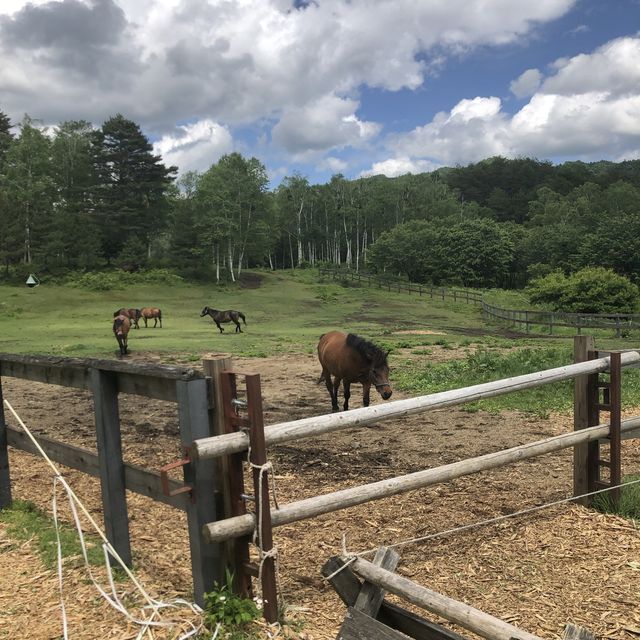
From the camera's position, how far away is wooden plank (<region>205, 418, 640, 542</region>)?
297cm

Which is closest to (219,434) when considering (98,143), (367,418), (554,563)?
(367,418)

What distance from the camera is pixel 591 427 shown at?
484 cm

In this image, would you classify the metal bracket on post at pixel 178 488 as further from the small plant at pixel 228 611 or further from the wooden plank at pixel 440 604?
the wooden plank at pixel 440 604

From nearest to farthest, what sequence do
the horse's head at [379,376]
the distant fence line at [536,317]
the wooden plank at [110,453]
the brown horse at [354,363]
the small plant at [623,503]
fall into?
the wooden plank at [110,453] → the small plant at [623,503] → the horse's head at [379,376] → the brown horse at [354,363] → the distant fence line at [536,317]

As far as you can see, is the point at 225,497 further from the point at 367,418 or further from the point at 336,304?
the point at 336,304

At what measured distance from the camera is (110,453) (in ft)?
12.2

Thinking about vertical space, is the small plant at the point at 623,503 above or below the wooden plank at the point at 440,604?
below

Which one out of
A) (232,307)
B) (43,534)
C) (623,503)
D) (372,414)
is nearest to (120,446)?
(43,534)

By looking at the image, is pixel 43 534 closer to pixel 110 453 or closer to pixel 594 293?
pixel 110 453

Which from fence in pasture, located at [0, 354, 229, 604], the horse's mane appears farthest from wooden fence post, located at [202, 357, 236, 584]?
the horse's mane

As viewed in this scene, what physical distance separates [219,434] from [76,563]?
5.72ft

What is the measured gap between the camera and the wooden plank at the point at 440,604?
231 centimetres

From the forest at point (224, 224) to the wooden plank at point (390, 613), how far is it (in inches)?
2018

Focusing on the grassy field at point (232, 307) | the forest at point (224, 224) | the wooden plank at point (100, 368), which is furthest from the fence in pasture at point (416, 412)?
the forest at point (224, 224)
